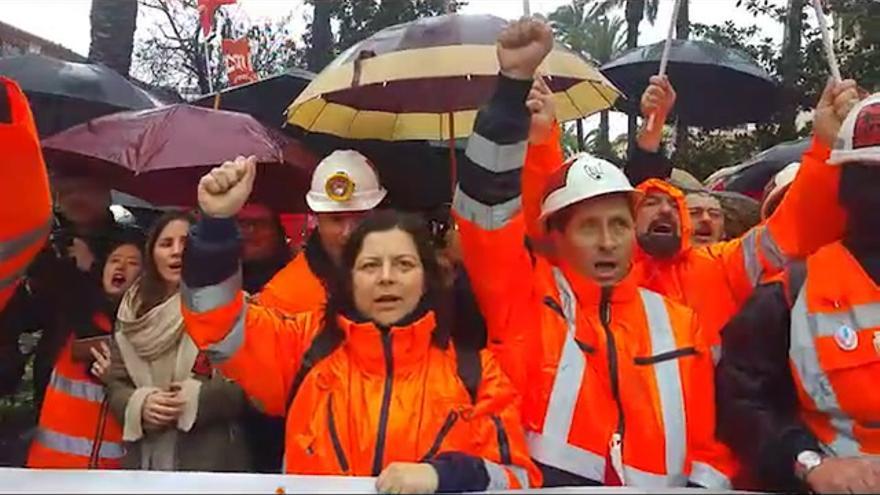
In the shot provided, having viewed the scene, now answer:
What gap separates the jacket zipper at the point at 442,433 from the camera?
8.94 feet

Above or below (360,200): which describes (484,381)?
below

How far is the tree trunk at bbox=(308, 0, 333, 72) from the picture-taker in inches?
323

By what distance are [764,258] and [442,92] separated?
192 centimetres

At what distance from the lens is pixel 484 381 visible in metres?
2.86

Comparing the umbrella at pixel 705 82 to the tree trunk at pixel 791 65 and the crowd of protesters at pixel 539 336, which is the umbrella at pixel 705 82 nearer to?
the tree trunk at pixel 791 65

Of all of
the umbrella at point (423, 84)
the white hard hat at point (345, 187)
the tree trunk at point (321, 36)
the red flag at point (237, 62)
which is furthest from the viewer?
the tree trunk at point (321, 36)

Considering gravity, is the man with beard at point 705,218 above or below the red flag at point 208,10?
below

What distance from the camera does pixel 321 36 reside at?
8250mm

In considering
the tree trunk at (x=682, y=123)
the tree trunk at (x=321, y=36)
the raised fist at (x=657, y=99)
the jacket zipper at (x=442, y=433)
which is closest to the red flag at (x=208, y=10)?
the tree trunk at (x=321, y=36)

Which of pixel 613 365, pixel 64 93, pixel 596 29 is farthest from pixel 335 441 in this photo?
pixel 596 29

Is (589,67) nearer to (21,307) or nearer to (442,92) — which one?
(442,92)

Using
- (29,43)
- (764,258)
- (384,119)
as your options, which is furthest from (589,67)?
(29,43)

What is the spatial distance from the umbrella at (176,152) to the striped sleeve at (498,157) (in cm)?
193

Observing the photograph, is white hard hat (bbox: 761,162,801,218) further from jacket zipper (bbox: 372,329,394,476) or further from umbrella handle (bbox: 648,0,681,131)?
jacket zipper (bbox: 372,329,394,476)
